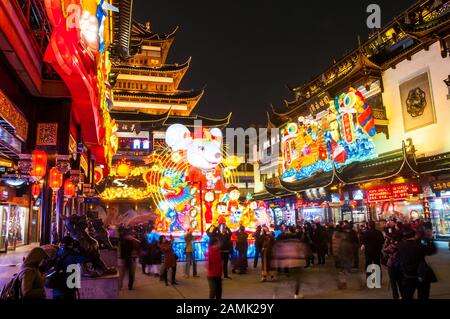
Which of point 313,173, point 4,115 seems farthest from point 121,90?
point 4,115

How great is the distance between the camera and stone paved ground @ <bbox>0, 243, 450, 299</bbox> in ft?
25.2

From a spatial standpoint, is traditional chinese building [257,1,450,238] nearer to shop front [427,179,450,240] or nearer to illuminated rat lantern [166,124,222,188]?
shop front [427,179,450,240]

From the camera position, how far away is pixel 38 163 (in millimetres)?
7938

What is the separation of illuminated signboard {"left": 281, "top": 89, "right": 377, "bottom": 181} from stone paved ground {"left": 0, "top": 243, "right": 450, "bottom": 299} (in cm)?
1017

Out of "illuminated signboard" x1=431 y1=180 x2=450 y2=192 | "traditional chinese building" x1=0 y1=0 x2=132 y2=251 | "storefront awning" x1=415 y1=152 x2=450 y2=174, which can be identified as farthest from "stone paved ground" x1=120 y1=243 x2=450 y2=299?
"illuminated signboard" x1=431 y1=180 x2=450 y2=192

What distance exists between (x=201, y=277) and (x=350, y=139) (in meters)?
13.8

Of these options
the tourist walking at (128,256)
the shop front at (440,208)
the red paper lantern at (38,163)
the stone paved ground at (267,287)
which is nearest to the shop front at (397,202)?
the shop front at (440,208)

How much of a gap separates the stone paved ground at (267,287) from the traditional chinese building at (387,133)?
635cm

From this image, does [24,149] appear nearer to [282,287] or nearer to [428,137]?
[282,287]

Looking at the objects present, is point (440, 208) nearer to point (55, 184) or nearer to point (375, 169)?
point (375, 169)

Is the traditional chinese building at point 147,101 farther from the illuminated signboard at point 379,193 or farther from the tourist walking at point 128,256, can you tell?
the tourist walking at point 128,256

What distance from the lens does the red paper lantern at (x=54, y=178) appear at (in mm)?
8680

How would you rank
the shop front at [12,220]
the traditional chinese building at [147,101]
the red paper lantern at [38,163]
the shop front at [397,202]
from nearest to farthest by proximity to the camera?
the red paper lantern at [38,163] < the shop front at [12,220] < the shop front at [397,202] < the traditional chinese building at [147,101]

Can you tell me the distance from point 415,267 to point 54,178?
7.92 meters
